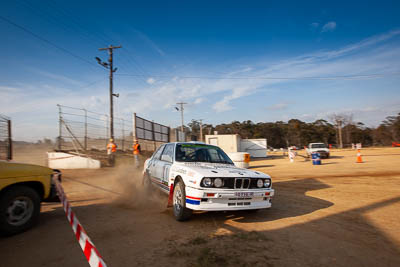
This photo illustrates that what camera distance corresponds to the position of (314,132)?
81000mm

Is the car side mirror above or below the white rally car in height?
above

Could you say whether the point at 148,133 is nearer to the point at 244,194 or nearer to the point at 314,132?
the point at 244,194

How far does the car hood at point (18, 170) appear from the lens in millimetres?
3736

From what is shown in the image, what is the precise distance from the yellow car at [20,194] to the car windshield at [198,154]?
2.69 metres

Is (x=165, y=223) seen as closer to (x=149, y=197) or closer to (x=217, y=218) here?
(x=217, y=218)

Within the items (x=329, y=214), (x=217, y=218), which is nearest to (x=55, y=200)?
(x=217, y=218)

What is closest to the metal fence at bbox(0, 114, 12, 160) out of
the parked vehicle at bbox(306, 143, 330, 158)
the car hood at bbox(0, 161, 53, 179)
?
the car hood at bbox(0, 161, 53, 179)

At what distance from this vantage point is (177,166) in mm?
5023

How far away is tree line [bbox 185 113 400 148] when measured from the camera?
216 ft

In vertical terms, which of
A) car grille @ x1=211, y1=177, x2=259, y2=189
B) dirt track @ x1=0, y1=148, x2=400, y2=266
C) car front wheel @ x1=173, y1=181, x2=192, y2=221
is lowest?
dirt track @ x1=0, y1=148, x2=400, y2=266

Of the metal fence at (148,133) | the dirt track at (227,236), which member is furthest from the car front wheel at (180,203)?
the metal fence at (148,133)

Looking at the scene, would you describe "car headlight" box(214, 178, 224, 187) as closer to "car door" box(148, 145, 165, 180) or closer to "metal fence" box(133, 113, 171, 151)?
"car door" box(148, 145, 165, 180)

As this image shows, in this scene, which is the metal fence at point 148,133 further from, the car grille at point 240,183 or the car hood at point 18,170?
the car grille at point 240,183

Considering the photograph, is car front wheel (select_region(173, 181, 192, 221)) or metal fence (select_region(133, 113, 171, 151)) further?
metal fence (select_region(133, 113, 171, 151))
